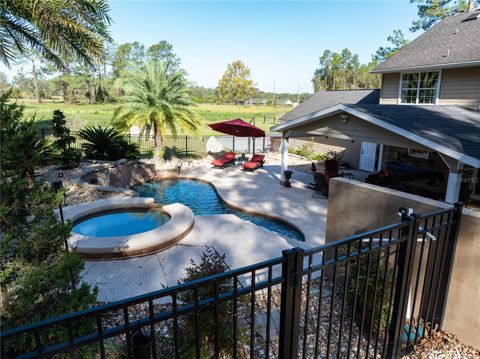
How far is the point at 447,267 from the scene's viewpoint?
13.1 feet

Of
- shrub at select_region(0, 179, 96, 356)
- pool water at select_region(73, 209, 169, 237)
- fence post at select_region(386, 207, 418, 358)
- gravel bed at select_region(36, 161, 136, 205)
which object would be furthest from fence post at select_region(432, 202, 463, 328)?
gravel bed at select_region(36, 161, 136, 205)

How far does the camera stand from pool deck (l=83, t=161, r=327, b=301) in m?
5.97

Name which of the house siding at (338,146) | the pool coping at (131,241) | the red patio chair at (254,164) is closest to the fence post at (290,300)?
the pool coping at (131,241)

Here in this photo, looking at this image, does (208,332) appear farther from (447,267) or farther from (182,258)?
(182,258)

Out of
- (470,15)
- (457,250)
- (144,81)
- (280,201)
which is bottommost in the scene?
(280,201)

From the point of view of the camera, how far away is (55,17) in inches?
323

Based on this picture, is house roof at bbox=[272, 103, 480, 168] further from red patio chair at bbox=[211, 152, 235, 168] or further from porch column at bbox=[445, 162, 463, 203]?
red patio chair at bbox=[211, 152, 235, 168]

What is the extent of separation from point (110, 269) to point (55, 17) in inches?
260

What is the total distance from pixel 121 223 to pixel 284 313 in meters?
7.83

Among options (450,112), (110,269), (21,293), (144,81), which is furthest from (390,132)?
(144,81)

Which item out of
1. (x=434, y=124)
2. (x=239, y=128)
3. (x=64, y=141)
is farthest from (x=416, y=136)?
(x=64, y=141)

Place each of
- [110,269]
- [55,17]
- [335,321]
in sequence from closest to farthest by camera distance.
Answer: [335,321]
[110,269]
[55,17]

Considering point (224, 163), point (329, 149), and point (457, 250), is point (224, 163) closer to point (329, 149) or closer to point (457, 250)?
point (329, 149)

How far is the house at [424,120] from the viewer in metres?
8.02
